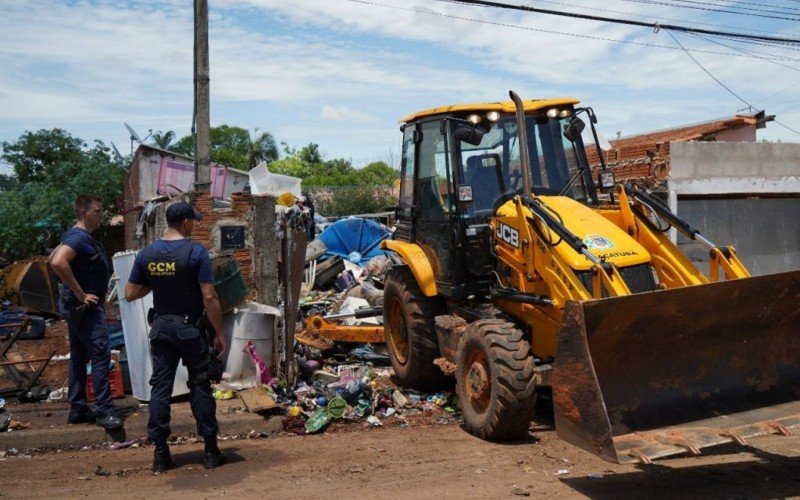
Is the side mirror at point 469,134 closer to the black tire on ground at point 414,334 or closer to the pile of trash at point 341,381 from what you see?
the black tire on ground at point 414,334

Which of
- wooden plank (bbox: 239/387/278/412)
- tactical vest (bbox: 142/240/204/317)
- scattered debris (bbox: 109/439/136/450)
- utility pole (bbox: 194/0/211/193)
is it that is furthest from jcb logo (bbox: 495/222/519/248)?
utility pole (bbox: 194/0/211/193)

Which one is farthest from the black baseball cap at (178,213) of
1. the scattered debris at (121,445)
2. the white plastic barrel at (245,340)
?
the white plastic barrel at (245,340)

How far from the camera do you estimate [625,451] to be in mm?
4406

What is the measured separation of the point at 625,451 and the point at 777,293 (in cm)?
192

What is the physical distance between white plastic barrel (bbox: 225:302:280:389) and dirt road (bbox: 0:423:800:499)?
129 cm

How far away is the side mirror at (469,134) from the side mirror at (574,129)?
3.29 feet

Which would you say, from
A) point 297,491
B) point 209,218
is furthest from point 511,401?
point 209,218

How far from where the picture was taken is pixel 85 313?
20.5ft

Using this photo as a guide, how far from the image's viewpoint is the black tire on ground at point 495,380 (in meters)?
5.63

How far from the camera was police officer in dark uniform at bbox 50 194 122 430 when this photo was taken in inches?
243

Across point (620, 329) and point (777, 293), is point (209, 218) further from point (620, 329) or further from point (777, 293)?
point (777, 293)

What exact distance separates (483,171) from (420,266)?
1138mm

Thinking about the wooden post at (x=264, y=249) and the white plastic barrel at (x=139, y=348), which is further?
the wooden post at (x=264, y=249)

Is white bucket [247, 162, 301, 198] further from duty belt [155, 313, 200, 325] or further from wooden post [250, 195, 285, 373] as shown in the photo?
duty belt [155, 313, 200, 325]
